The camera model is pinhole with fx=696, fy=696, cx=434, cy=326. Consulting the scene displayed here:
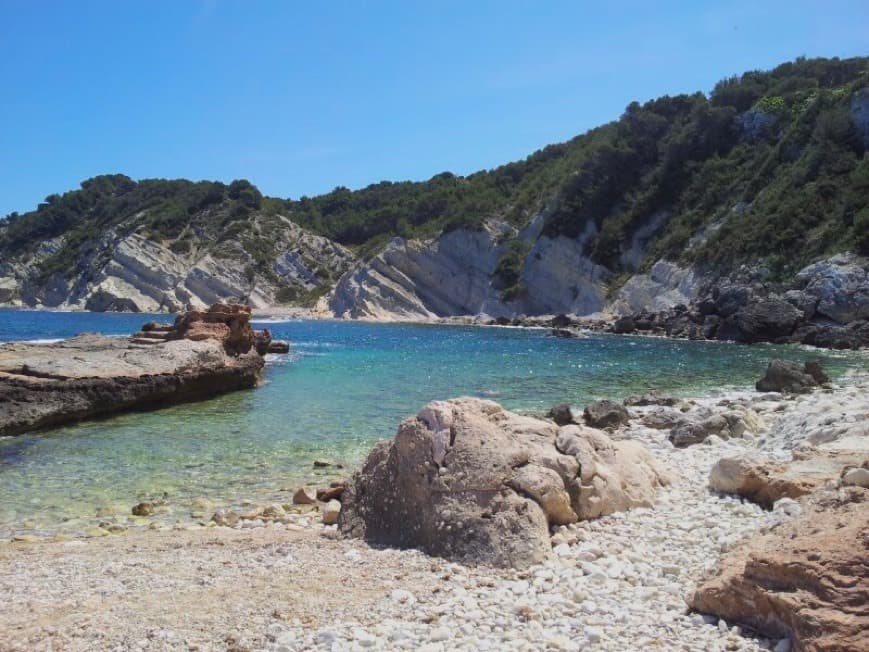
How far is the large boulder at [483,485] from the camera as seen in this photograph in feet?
21.2

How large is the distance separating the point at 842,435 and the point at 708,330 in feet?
116

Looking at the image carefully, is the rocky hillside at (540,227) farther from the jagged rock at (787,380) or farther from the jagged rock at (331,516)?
the jagged rock at (331,516)

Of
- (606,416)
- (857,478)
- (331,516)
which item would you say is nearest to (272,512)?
(331,516)

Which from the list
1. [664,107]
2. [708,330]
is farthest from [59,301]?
[708,330]

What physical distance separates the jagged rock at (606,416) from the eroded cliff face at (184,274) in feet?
263

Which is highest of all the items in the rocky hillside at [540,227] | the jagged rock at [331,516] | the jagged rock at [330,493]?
the rocky hillside at [540,227]

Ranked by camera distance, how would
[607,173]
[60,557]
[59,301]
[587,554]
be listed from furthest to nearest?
[59,301], [607,173], [60,557], [587,554]

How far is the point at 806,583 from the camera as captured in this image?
4.49 m

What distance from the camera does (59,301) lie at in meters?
102

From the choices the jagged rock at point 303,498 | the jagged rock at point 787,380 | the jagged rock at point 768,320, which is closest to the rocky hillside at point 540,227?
the jagged rock at point 768,320

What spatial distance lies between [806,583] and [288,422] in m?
13.3

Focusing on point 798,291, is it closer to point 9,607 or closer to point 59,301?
point 9,607

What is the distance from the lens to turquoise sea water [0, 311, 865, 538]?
33.8 ft

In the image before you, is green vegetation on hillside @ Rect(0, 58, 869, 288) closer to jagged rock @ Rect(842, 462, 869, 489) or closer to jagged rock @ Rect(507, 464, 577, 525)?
jagged rock @ Rect(842, 462, 869, 489)
